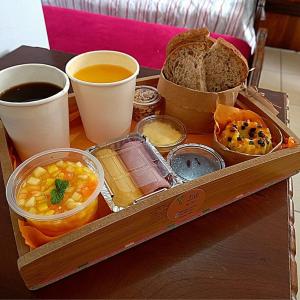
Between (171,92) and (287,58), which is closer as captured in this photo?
(171,92)

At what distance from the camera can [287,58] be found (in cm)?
247

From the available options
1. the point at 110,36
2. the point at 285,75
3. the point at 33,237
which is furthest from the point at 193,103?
the point at 285,75

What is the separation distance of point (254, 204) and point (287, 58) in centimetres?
221

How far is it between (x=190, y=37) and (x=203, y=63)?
61 mm

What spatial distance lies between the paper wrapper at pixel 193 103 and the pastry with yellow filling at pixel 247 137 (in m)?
0.05

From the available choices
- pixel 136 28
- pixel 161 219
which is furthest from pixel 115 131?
pixel 136 28

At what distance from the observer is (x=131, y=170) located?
0.57 meters

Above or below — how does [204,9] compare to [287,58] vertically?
above

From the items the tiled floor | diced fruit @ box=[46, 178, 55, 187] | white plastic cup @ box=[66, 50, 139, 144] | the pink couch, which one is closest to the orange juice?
white plastic cup @ box=[66, 50, 139, 144]

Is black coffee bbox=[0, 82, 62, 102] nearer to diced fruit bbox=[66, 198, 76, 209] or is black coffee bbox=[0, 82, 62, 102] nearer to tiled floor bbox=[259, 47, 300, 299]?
diced fruit bbox=[66, 198, 76, 209]

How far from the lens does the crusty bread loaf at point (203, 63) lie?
0.68 m

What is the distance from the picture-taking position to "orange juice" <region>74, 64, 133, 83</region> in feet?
2.05

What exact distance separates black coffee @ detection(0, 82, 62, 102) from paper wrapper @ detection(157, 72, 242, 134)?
8.7 inches

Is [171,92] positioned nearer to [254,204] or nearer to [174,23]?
[254,204]
